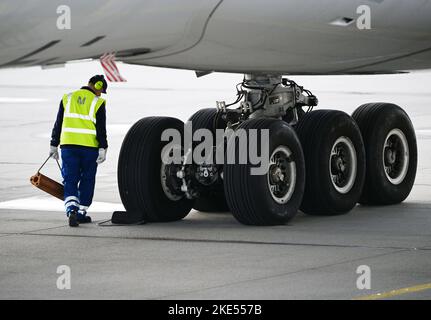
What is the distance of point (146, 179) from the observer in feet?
40.1

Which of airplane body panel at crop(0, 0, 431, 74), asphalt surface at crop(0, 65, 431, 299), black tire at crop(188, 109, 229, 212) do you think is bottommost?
asphalt surface at crop(0, 65, 431, 299)

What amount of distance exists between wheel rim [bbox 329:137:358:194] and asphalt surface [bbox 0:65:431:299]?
0.33 metres

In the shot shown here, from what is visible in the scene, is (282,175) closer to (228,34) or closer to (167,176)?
(167,176)

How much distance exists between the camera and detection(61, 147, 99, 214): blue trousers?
12117mm

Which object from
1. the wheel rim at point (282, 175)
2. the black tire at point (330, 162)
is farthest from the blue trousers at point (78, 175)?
the black tire at point (330, 162)

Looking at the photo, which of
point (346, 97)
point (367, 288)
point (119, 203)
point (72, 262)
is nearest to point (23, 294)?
point (72, 262)

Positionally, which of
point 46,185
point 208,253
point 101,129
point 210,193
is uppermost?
point 101,129

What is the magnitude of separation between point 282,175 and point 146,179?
4.14 ft

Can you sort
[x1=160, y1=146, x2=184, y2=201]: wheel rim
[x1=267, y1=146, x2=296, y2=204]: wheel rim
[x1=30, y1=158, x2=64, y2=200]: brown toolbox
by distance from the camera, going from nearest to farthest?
[x1=267, y1=146, x2=296, y2=204]: wheel rim < [x1=30, y1=158, x2=64, y2=200]: brown toolbox < [x1=160, y1=146, x2=184, y2=201]: wheel rim

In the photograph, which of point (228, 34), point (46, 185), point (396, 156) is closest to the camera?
point (228, 34)

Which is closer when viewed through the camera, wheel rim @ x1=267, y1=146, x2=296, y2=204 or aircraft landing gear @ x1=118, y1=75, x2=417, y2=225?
aircraft landing gear @ x1=118, y1=75, x2=417, y2=225

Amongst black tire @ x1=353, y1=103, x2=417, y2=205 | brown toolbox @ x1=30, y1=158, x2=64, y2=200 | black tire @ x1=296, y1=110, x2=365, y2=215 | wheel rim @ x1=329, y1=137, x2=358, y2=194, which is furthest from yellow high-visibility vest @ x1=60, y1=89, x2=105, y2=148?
black tire @ x1=353, y1=103, x2=417, y2=205

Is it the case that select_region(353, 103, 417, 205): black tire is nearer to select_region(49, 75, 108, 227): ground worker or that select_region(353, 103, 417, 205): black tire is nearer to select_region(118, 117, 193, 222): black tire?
select_region(118, 117, 193, 222): black tire

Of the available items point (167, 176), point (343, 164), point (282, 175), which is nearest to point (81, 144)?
point (167, 176)
